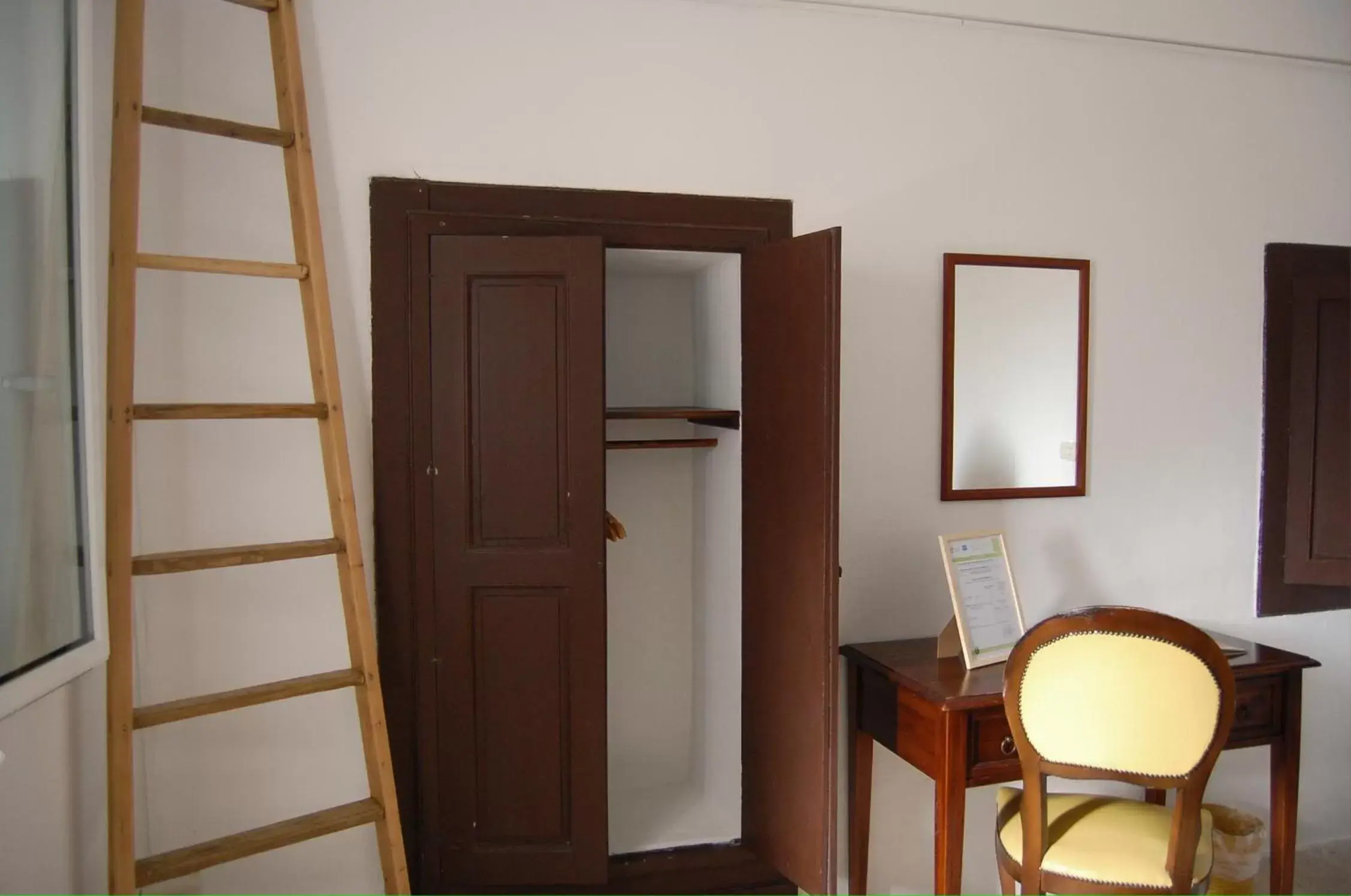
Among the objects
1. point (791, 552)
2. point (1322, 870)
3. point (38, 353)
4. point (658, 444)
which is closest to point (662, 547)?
point (658, 444)

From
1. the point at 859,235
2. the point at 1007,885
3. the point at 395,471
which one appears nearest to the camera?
the point at 395,471

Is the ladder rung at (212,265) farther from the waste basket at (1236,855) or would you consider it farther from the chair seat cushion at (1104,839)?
the waste basket at (1236,855)

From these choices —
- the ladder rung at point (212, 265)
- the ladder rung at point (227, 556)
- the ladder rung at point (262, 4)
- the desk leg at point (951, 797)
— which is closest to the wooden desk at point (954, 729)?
the desk leg at point (951, 797)

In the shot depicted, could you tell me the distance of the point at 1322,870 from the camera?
332cm

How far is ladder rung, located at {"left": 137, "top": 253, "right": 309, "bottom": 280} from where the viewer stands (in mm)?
2092

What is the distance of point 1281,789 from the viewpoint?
2.89m

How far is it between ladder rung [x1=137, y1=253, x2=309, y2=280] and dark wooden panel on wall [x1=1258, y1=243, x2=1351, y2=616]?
3.17 m

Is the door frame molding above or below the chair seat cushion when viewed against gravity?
A: above

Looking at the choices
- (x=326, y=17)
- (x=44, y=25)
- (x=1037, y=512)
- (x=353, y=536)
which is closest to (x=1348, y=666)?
(x=1037, y=512)

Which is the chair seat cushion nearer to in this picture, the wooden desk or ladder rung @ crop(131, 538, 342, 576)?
the wooden desk

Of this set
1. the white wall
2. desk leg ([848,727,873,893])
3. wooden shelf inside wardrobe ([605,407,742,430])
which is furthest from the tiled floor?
wooden shelf inside wardrobe ([605,407,742,430])

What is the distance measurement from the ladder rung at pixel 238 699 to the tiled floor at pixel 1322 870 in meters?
2.97

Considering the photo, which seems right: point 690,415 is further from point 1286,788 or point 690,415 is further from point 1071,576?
point 1286,788

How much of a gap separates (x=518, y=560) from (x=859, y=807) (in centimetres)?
126
